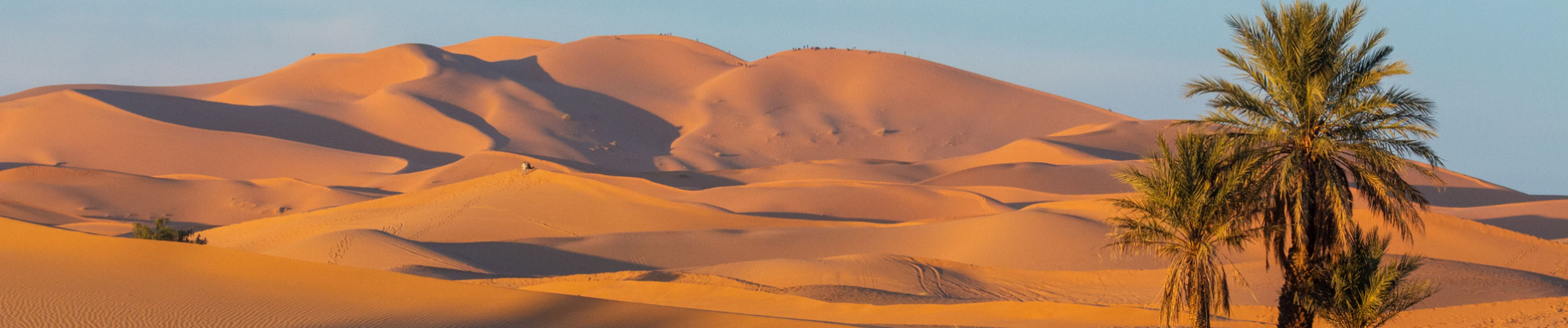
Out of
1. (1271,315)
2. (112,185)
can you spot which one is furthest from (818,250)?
(112,185)

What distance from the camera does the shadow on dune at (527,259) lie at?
80.1ft

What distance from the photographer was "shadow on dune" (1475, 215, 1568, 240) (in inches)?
1464

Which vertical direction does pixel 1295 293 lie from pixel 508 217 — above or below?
below

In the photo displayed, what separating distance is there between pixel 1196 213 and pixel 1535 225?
111ft

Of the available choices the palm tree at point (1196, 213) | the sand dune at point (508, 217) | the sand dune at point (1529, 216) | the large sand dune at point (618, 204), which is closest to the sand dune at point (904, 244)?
the large sand dune at point (618, 204)

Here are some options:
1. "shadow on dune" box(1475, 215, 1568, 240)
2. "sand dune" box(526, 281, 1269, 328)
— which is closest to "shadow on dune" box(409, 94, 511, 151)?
"shadow on dune" box(1475, 215, 1568, 240)

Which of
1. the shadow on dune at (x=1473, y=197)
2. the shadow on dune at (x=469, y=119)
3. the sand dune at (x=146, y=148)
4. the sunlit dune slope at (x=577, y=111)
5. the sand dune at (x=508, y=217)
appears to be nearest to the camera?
the sand dune at (x=508, y=217)

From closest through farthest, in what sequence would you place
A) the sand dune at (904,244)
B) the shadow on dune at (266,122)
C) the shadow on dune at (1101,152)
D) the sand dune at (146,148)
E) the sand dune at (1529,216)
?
the sand dune at (904,244) → the sand dune at (1529,216) → the sand dune at (146,148) → the shadow on dune at (1101,152) → the shadow on dune at (266,122)

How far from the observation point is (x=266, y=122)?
234 feet

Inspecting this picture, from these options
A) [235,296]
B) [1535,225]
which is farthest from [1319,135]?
[1535,225]

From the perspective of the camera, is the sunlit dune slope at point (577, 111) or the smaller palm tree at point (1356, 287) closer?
the smaller palm tree at point (1356, 287)

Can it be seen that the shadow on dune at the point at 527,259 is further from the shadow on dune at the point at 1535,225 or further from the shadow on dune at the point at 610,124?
the shadow on dune at the point at 610,124

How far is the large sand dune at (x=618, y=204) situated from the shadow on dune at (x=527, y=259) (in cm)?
10

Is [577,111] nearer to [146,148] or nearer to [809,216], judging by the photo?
[146,148]
